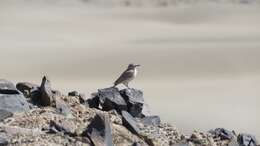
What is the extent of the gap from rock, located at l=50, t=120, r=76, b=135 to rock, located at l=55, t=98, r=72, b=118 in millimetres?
444

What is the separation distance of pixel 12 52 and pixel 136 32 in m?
14.0

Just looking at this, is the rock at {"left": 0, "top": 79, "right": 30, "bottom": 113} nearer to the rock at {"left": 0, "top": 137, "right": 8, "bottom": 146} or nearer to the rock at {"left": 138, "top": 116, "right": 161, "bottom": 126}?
the rock at {"left": 0, "top": 137, "right": 8, "bottom": 146}

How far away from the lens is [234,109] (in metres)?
Answer: 23.8

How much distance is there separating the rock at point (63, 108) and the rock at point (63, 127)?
1.46ft

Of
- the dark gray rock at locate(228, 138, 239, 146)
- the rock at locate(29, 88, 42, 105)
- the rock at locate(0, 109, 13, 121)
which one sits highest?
the rock at locate(29, 88, 42, 105)

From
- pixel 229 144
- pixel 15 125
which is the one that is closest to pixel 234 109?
pixel 229 144

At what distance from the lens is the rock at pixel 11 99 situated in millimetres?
10523

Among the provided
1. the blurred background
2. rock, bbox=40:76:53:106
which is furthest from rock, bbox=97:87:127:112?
the blurred background

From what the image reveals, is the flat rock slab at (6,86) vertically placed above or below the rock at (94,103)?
above

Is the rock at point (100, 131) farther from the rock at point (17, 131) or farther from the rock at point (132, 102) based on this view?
the rock at point (132, 102)

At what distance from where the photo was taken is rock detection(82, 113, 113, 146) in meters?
9.76

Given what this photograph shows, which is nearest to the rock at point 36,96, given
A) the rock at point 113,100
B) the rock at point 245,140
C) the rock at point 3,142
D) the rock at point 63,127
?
the rock at point 113,100

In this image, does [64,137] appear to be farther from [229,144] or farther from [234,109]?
[234,109]

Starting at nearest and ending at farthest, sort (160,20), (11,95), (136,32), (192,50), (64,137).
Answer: (64,137) → (11,95) → (192,50) → (136,32) → (160,20)
